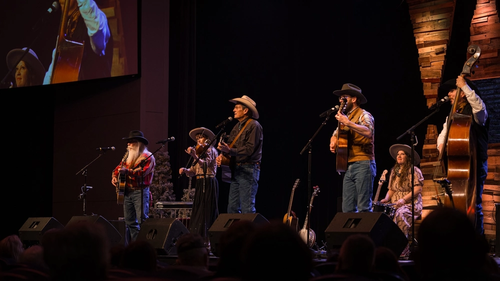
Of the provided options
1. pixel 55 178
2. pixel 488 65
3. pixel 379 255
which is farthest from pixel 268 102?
pixel 379 255

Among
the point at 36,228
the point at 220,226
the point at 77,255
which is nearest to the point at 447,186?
the point at 220,226

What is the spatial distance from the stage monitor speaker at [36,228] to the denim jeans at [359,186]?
4.12 metres

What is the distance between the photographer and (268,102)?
11.3 m

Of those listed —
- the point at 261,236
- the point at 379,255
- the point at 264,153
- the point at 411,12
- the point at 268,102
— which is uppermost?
the point at 411,12

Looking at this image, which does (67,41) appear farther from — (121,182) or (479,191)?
(479,191)

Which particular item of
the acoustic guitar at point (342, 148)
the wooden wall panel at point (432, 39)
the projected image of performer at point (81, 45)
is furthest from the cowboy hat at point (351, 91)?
the projected image of performer at point (81, 45)

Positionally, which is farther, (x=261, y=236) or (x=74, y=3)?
(x=74, y=3)

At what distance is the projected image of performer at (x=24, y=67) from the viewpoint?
39.9 feet

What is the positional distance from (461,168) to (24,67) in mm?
9703

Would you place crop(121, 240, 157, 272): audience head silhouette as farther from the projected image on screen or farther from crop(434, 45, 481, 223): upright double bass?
the projected image on screen

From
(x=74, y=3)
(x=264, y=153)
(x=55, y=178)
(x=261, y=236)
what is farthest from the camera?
(x=55, y=178)

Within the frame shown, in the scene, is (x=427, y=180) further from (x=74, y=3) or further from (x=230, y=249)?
(x=74, y=3)

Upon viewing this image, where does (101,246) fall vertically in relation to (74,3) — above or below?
below

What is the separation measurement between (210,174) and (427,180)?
3.41 metres
